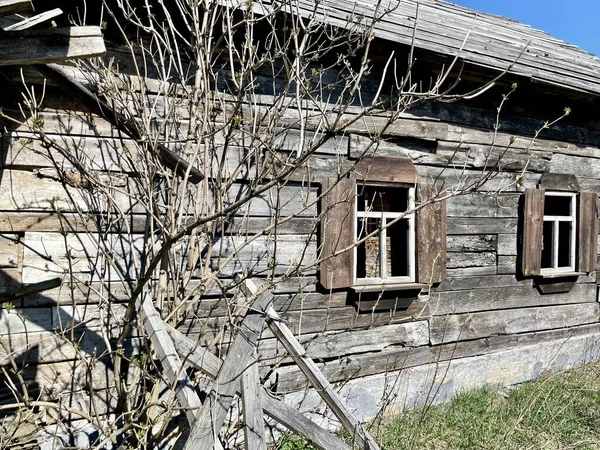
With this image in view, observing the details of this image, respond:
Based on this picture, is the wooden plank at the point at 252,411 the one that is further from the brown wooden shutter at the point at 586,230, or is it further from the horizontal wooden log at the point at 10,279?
the brown wooden shutter at the point at 586,230

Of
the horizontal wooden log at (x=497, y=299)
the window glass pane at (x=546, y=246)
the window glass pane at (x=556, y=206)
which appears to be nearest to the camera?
the horizontal wooden log at (x=497, y=299)

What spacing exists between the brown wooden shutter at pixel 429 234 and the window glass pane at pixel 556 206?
2445mm

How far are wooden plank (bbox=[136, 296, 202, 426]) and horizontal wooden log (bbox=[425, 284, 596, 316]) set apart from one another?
277cm

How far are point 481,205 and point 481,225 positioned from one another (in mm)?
212

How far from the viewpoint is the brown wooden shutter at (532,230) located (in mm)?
5711

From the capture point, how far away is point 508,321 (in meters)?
5.76

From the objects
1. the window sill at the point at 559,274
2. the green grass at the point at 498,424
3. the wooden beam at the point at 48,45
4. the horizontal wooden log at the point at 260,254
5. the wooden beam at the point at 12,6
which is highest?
the wooden beam at the point at 12,6

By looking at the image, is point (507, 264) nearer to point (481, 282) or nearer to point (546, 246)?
point (481, 282)

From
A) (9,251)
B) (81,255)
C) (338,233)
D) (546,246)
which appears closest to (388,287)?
(338,233)

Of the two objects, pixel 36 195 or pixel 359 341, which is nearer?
pixel 36 195

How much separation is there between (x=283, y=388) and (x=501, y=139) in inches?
140

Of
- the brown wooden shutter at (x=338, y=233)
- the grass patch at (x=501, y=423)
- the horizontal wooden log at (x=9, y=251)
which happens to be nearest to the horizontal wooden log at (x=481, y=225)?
the brown wooden shutter at (x=338, y=233)

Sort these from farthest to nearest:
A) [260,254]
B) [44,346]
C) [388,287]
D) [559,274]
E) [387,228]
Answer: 1. [559,274]
2. [387,228]
3. [388,287]
4. [260,254]
5. [44,346]

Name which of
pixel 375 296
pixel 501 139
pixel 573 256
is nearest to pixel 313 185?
pixel 375 296
